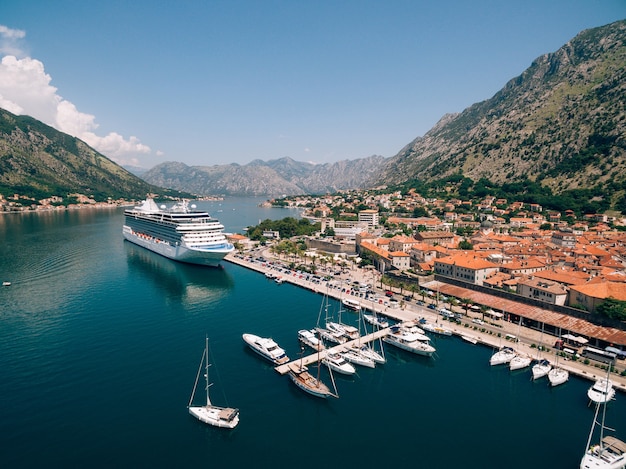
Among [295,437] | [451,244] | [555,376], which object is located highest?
[451,244]

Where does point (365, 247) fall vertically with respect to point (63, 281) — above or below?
above

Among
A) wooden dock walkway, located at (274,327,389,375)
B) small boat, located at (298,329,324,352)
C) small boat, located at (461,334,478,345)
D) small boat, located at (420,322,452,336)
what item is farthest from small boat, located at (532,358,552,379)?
small boat, located at (298,329,324,352)

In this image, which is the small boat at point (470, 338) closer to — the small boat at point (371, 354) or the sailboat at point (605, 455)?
the small boat at point (371, 354)

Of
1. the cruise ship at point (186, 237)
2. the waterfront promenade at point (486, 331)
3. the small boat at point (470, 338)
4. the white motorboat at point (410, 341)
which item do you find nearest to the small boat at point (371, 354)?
the white motorboat at point (410, 341)

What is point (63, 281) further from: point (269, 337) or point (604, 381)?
point (604, 381)

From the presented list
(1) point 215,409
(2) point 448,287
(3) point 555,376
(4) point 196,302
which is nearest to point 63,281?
(4) point 196,302

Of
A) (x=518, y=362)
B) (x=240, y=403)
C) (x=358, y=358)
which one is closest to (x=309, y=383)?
(x=240, y=403)
